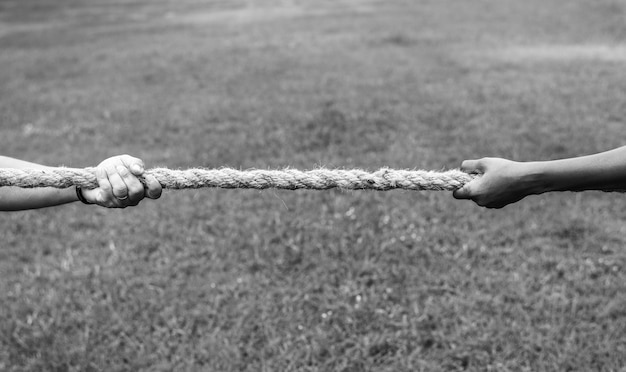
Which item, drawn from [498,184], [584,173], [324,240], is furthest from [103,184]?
[324,240]

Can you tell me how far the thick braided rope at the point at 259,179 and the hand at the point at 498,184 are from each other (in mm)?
116

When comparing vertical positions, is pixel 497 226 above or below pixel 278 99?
below

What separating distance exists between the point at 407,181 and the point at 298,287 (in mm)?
2091

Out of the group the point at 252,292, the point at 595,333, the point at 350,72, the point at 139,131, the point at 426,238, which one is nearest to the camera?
the point at 595,333

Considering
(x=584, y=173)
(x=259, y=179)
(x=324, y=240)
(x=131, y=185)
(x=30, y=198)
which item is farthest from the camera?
(x=324, y=240)

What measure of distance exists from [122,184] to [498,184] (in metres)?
1.48

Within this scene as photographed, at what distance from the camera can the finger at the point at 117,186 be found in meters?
2.04

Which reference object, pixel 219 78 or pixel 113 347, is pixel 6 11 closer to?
pixel 219 78

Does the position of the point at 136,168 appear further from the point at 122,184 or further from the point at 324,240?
the point at 324,240

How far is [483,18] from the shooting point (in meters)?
16.9

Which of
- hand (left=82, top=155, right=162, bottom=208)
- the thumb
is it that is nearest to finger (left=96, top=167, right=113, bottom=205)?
hand (left=82, top=155, right=162, bottom=208)

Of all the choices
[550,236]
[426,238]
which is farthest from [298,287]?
[550,236]

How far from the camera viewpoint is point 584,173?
6.40ft

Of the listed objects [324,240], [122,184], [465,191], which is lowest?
[324,240]
